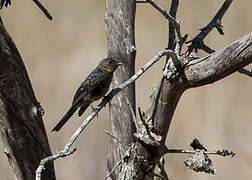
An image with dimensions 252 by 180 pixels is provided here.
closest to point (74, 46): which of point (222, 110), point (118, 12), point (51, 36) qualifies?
point (51, 36)

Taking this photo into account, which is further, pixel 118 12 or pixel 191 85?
pixel 118 12

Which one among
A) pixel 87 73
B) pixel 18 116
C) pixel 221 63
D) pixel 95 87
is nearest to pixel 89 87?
pixel 95 87

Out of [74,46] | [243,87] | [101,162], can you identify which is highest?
[74,46]

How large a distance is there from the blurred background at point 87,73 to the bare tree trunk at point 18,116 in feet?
12.5

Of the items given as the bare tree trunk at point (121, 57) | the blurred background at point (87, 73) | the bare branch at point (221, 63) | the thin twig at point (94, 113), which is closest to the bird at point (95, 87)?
the bare tree trunk at point (121, 57)

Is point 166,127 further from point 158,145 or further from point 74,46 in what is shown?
point 74,46

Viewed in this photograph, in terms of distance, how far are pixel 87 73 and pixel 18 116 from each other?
4.19 meters

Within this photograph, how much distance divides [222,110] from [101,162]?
1.28 metres

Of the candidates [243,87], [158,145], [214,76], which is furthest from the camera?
[243,87]

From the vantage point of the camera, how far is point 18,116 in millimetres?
3744

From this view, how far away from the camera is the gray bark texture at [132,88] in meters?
3.63

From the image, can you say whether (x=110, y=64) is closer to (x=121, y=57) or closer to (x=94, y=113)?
(x=121, y=57)

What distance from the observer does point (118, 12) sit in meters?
4.46

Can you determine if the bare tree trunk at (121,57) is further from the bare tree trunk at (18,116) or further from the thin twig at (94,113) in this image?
the bare tree trunk at (18,116)
